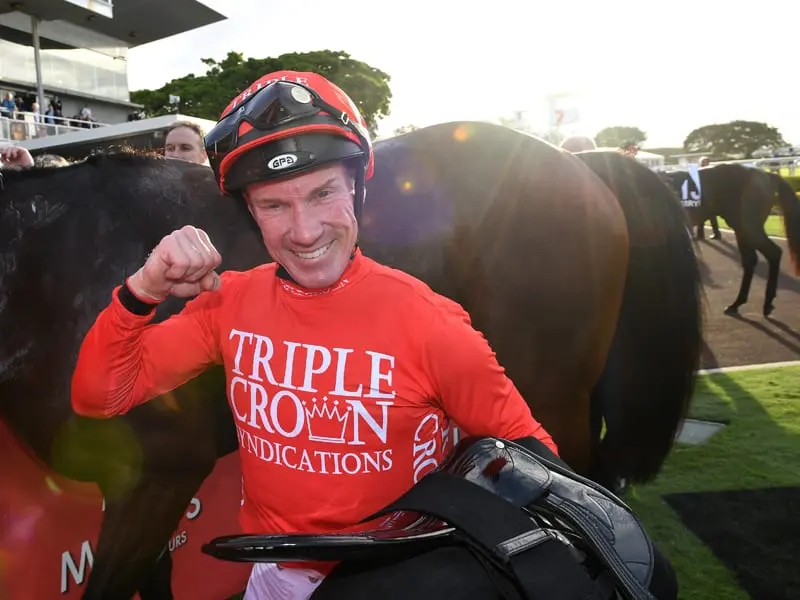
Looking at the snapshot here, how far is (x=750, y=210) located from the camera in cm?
816

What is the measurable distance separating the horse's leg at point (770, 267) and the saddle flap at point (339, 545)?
7.46 metres

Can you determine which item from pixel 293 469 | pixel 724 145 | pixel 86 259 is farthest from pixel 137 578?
pixel 724 145

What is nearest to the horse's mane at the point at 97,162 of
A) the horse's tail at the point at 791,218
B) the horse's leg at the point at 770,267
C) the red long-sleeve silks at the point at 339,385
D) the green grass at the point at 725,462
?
the red long-sleeve silks at the point at 339,385

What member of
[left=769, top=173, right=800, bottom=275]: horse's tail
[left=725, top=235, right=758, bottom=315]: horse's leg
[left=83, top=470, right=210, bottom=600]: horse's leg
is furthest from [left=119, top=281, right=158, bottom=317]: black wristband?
[left=769, top=173, right=800, bottom=275]: horse's tail

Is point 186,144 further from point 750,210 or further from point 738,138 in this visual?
point 738,138

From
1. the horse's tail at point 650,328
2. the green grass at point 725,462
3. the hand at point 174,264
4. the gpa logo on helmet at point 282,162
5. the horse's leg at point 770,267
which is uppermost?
the gpa logo on helmet at point 282,162

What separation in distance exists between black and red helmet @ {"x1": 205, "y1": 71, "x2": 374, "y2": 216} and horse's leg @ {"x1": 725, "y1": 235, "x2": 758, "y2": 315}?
7.40 metres

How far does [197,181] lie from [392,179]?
2.55 feet

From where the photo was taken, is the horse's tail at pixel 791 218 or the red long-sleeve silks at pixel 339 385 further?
the horse's tail at pixel 791 218

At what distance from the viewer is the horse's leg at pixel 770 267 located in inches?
274

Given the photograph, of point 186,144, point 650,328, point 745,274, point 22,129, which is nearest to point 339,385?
point 650,328

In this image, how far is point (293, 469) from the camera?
1.10m

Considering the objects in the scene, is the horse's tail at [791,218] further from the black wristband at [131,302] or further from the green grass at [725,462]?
the black wristband at [131,302]

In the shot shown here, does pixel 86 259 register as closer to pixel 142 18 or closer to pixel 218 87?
pixel 218 87
